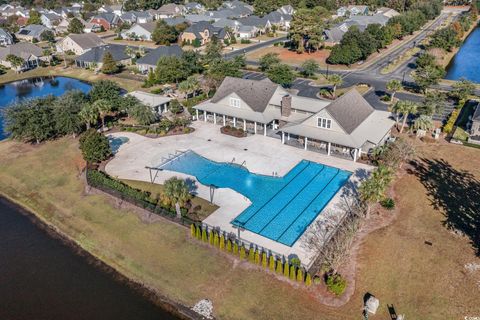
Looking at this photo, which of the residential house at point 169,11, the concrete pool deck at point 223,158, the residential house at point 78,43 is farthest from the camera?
the residential house at point 169,11

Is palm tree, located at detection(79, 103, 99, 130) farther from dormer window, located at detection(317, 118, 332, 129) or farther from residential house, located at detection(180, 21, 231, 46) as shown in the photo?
residential house, located at detection(180, 21, 231, 46)

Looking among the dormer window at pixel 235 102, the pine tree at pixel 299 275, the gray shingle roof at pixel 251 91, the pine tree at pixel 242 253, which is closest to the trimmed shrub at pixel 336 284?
the pine tree at pixel 299 275

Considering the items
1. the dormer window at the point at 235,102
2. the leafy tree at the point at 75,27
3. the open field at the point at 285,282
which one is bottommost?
the open field at the point at 285,282

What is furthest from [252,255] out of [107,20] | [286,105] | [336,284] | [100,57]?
[107,20]

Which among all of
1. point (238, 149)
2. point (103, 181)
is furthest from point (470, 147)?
point (103, 181)

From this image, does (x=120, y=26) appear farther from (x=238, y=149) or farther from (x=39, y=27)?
(x=238, y=149)

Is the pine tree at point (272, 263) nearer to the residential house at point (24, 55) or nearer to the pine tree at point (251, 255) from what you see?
the pine tree at point (251, 255)
